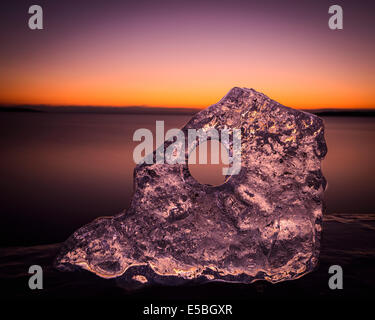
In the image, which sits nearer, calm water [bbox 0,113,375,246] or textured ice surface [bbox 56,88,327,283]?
textured ice surface [bbox 56,88,327,283]

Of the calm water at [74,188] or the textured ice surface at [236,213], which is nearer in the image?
the textured ice surface at [236,213]

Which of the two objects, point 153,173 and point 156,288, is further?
point 153,173

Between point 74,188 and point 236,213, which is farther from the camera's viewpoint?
point 74,188

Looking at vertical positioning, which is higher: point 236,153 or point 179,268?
point 236,153

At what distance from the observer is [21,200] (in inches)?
265

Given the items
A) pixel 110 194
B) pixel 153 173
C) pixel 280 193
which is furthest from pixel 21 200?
pixel 280 193

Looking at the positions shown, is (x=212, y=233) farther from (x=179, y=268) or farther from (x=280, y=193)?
(x=280, y=193)

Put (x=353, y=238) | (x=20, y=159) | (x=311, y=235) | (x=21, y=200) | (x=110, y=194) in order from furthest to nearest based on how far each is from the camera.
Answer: (x=20, y=159), (x=110, y=194), (x=21, y=200), (x=353, y=238), (x=311, y=235)

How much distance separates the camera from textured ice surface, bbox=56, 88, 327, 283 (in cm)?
384

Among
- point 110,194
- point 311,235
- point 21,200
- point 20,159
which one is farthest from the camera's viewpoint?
point 20,159

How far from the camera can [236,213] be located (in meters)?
3.93

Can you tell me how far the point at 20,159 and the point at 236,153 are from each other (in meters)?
9.24

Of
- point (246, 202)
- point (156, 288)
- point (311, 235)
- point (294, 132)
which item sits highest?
point (294, 132)

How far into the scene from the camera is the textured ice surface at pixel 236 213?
3.84m
